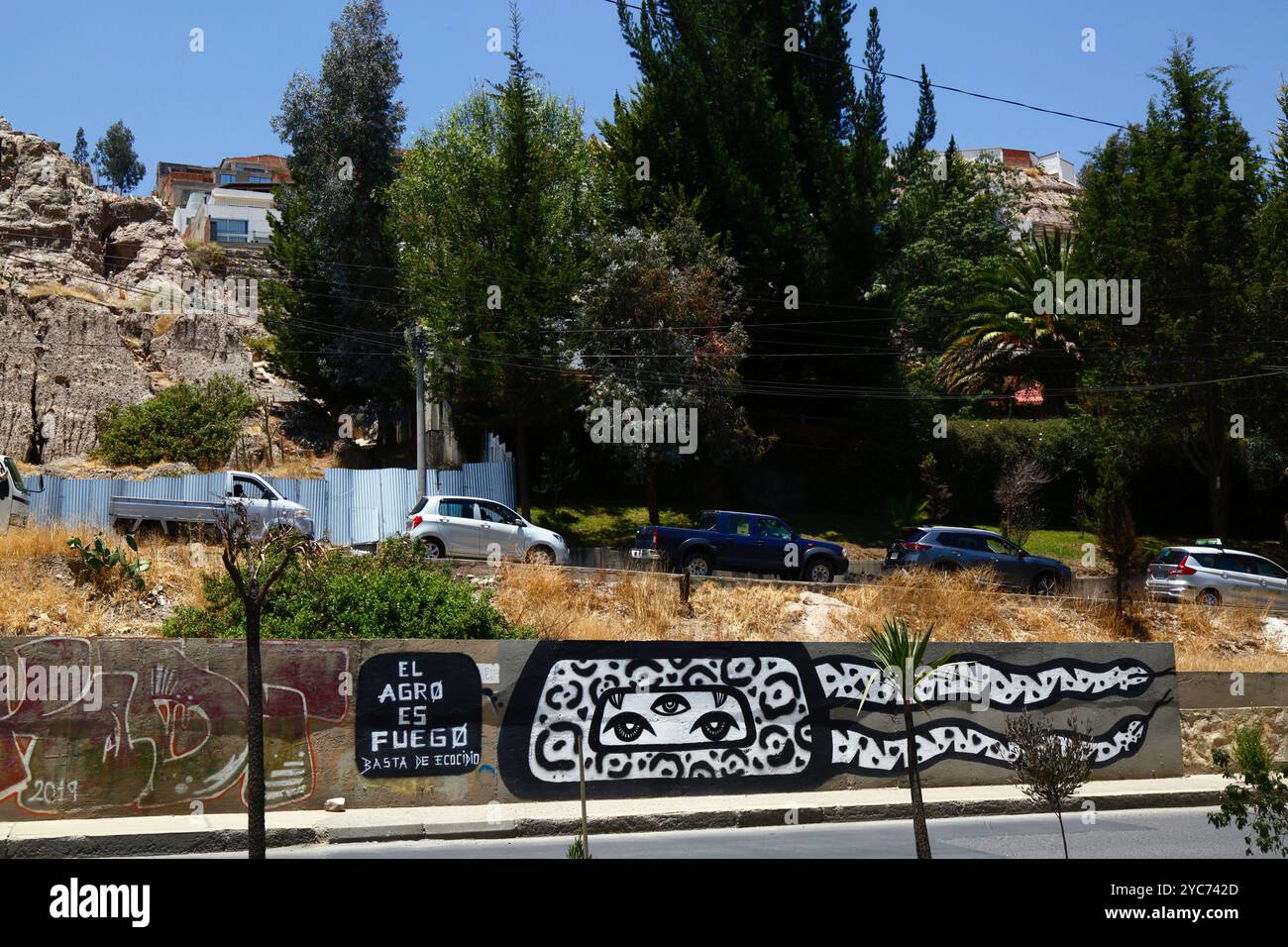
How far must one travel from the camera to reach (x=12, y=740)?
12.4m

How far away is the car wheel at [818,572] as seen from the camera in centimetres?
2684

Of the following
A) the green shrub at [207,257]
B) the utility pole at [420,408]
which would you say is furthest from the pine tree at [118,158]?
the utility pole at [420,408]

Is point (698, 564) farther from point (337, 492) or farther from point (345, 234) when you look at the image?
point (345, 234)

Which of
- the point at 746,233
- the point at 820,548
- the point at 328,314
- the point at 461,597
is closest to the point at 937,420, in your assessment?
the point at 746,233

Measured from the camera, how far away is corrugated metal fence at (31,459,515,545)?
26.0 m

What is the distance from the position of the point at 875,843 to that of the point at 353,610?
8.42 m

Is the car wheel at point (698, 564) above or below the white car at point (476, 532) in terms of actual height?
below

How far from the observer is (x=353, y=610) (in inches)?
663

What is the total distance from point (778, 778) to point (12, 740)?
950 cm

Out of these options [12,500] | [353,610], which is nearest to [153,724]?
[353,610]

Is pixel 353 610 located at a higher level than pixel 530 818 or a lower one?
higher

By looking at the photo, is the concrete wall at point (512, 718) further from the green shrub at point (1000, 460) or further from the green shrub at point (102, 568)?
the green shrub at point (1000, 460)

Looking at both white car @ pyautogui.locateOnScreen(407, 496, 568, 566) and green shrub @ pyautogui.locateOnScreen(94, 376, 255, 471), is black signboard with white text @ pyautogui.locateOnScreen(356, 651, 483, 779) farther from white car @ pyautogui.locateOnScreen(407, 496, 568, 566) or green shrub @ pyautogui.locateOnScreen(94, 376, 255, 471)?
green shrub @ pyautogui.locateOnScreen(94, 376, 255, 471)

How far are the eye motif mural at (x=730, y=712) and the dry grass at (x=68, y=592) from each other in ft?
25.8
